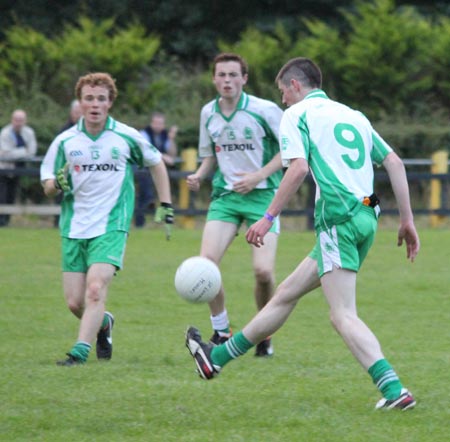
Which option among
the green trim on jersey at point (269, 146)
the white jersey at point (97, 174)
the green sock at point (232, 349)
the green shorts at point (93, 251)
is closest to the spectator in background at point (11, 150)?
the green trim on jersey at point (269, 146)

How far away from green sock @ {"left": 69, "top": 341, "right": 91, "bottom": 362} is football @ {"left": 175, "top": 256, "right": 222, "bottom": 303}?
101cm

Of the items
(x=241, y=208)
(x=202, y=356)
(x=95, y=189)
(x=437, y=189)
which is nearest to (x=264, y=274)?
(x=241, y=208)

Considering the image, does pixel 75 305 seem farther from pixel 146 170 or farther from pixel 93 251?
pixel 146 170

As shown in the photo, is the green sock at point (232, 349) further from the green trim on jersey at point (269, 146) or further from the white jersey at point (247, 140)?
the green trim on jersey at point (269, 146)

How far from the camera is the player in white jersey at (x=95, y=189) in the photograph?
27.7 ft

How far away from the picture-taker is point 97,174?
28.0ft

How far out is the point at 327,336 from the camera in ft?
32.4

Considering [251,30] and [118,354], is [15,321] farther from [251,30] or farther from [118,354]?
[251,30]

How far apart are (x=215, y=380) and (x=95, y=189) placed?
1.70 meters

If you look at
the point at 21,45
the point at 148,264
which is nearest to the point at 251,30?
the point at 21,45

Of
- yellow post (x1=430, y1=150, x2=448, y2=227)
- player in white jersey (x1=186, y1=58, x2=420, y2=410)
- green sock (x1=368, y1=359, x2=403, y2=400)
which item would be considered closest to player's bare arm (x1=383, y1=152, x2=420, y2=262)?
player in white jersey (x1=186, y1=58, x2=420, y2=410)

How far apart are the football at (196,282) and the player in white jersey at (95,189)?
38.6 inches

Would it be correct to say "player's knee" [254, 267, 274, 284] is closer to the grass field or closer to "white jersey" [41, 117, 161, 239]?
the grass field

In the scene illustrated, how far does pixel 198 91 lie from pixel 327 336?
16.8 meters
